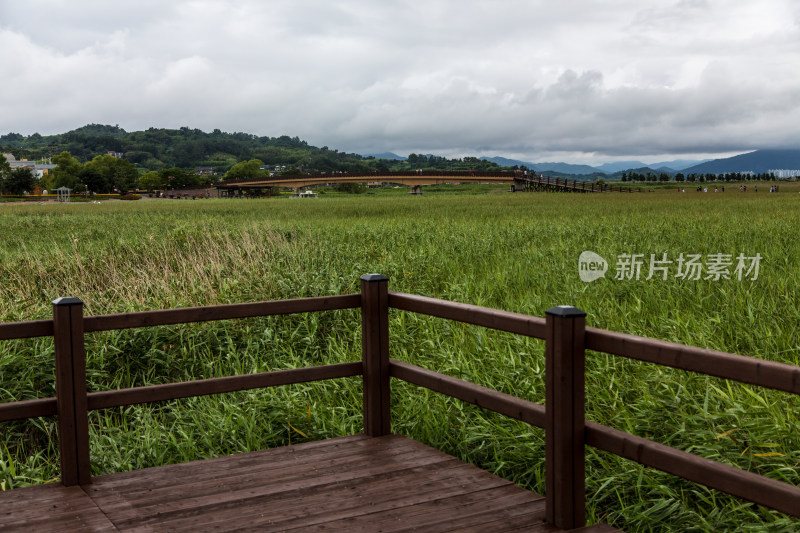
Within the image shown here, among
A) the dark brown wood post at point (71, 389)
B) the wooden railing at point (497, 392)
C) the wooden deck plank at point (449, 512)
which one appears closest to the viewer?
the wooden railing at point (497, 392)

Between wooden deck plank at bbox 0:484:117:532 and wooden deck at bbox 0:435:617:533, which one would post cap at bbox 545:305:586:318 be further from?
wooden deck plank at bbox 0:484:117:532

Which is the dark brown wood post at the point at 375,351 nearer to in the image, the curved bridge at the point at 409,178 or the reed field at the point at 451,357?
the reed field at the point at 451,357

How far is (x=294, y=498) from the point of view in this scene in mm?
4426

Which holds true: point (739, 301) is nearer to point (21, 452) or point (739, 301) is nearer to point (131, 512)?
point (131, 512)

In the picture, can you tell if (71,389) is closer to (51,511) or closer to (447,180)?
(51,511)

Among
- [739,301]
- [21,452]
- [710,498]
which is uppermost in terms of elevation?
[739,301]

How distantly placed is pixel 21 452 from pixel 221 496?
4.40 meters

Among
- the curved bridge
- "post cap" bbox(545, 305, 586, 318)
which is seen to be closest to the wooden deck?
"post cap" bbox(545, 305, 586, 318)

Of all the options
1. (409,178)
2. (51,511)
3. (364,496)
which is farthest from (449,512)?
(409,178)

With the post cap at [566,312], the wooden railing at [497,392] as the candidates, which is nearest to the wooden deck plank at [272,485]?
the wooden railing at [497,392]

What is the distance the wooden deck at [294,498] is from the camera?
13.2ft

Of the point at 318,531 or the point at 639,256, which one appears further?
the point at 639,256

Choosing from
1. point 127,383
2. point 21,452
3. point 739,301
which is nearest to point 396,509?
point 21,452

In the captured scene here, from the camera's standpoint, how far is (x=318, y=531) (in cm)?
392
